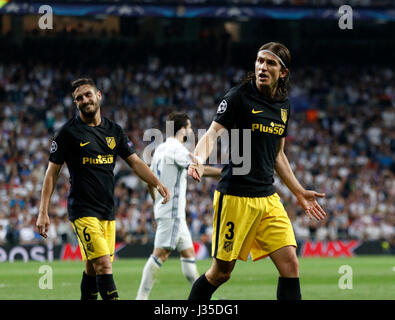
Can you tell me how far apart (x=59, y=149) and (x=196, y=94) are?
73.4 ft

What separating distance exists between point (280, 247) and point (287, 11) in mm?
23055

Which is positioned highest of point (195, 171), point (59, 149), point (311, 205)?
point (59, 149)

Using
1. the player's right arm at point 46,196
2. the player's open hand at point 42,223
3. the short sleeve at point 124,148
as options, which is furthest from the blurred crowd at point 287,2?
the player's open hand at point 42,223

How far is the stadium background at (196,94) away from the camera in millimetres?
24031

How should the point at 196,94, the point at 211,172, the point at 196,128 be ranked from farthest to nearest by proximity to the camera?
the point at 196,94 < the point at 196,128 < the point at 211,172

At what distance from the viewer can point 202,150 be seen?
6676 millimetres

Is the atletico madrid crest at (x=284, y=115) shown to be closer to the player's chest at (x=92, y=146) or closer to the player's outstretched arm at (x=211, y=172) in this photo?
the player's outstretched arm at (x=211, y=172)

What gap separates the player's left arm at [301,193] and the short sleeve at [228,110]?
0.66m

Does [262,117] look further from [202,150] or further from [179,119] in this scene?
[179,119]

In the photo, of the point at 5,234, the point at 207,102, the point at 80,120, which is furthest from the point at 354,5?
the point at 80,120

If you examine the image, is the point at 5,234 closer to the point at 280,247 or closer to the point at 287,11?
the point at 287,11

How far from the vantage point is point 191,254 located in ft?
35.5

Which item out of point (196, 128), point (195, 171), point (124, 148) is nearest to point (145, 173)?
point (124, 148)

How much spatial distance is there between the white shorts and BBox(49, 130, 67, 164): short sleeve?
265 centimetres
